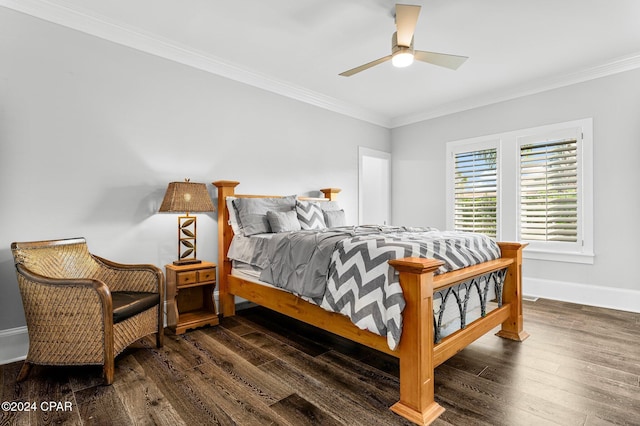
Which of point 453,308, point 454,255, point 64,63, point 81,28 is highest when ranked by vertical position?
point 81,28

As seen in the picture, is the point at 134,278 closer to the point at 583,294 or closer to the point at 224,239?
the point at 224,239

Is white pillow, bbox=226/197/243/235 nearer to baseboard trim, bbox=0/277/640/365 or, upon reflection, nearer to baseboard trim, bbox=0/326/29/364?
baseboard trim, bbox=0/277/640/365

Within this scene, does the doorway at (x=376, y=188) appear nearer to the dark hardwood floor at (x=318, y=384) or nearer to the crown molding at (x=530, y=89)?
the crown molding at (x=530, y=89)

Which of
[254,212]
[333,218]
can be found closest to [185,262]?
[254,212]

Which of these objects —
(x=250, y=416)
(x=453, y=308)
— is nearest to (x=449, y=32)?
(x=453, y=308)

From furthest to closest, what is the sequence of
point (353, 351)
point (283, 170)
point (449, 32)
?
point (283, 170)
point (449, 32)
point (353, 351)

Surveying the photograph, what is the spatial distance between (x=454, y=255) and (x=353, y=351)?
1.09 meters

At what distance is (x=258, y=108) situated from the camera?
409 cm

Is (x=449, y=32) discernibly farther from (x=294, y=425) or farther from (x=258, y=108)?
(x=294, y=425)

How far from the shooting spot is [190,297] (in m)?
3.37

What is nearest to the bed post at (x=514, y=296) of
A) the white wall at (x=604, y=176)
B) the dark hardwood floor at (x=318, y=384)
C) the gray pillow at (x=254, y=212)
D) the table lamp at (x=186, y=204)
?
the dark hardwood floor at (x=318, y=384)

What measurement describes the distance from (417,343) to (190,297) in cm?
244

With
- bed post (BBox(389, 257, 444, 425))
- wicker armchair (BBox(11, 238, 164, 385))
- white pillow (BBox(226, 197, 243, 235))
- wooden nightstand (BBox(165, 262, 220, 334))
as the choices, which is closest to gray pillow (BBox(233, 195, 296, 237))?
white pillow (BBox(226, 197, 243, 235))

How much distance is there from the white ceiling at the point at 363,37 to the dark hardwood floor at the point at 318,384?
2.78m
